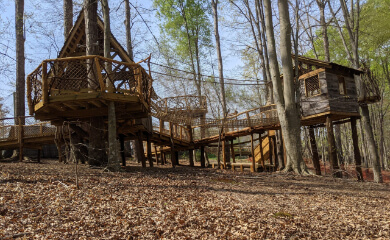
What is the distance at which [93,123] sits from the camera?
32.8ft

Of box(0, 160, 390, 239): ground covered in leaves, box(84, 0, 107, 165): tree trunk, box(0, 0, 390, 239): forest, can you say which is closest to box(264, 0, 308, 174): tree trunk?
box(0, 0, 390, 239): forest

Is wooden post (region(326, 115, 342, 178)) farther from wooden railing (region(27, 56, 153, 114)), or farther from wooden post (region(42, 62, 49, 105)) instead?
wooden post (region(42, 62, 49, 105))

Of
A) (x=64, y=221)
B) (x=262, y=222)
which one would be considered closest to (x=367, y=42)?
(x=262, y=222)

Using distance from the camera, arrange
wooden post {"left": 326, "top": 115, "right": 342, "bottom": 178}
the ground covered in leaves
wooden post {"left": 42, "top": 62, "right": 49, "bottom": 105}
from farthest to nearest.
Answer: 1. wooden post {"left": 326, "top": 115, "right": 342, "bottom": 178}
2. wooden post {"left": 42, "top": 62, "right": 49, "bottom": 105}
3. the ground covered in leaves

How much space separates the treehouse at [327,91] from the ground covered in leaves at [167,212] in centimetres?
757

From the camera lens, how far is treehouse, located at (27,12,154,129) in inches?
314

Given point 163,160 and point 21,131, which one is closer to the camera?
point 21,131

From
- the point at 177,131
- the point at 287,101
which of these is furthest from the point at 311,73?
the point at 177,131

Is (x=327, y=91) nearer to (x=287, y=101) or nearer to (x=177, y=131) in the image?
(x=287, y=101)

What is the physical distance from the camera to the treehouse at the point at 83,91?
798 cm

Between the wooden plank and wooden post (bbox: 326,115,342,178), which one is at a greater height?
the wooden plank

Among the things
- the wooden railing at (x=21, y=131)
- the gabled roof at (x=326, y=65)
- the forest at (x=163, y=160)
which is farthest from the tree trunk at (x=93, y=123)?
the gabled roof at (x=326, y=65)

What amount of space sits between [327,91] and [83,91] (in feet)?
36.4

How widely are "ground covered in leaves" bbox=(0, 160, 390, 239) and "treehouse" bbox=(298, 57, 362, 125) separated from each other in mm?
7570
